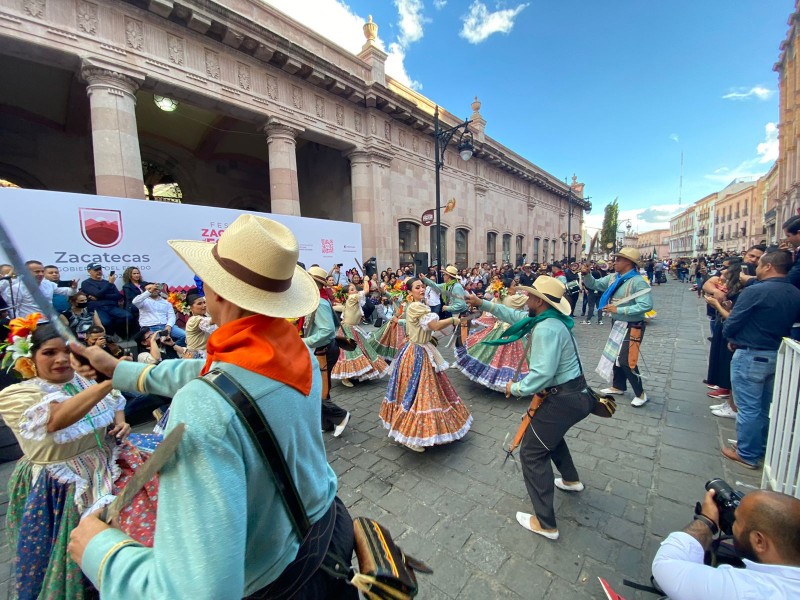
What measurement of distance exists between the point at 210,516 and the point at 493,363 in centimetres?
535

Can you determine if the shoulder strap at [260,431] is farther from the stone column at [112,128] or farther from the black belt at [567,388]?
the stone column at [112,128]

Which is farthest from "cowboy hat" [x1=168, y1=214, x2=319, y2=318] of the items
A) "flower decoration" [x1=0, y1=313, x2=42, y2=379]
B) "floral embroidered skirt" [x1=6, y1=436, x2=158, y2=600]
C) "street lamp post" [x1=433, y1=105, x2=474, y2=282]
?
"street lamp post" [x1=433, y1=105, x2=474, y2=282]

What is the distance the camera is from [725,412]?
4547mm

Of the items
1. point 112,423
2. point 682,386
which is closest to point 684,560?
point 112,423

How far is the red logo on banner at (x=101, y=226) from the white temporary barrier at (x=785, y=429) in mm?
9941

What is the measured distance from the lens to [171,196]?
16.3 meters

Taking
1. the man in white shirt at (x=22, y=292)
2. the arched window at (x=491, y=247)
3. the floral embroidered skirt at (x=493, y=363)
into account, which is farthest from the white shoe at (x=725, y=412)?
the arched window at (x=491, y=247)

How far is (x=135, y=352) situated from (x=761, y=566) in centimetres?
712

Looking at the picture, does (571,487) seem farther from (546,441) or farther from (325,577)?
(325,577)

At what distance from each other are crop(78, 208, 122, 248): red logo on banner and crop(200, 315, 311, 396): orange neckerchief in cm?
760

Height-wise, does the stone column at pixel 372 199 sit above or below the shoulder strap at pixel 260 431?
above

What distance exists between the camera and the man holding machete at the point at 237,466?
32.1 inches

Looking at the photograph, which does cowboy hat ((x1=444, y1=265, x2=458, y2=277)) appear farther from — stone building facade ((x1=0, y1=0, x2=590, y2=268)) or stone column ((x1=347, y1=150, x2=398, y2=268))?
stone column ((x1=347, y1=150, x2=398, y2=268))

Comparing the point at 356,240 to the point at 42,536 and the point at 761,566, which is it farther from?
the point at 761,566
